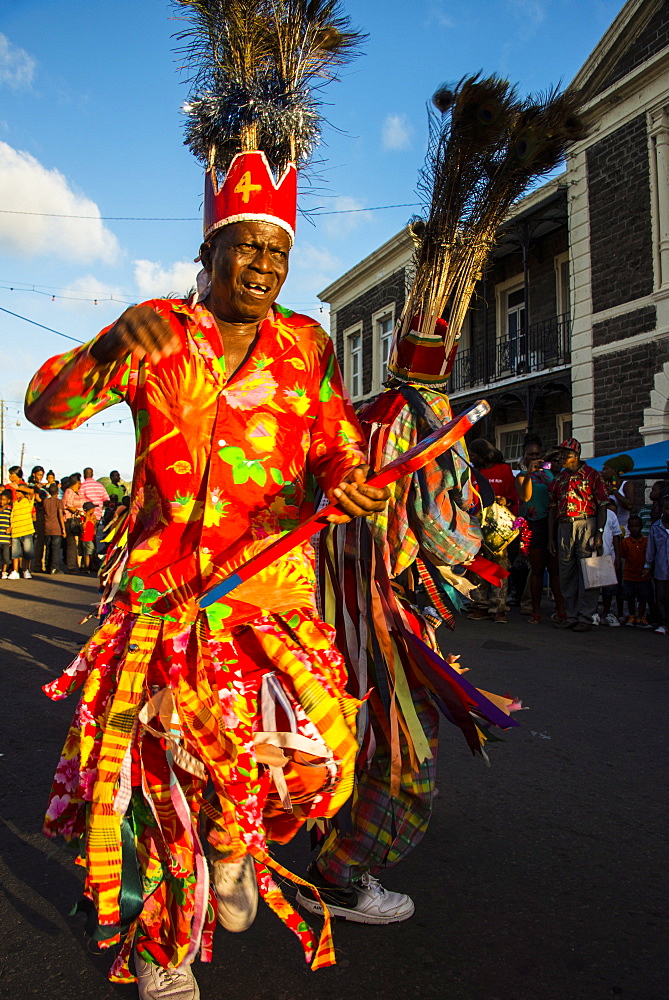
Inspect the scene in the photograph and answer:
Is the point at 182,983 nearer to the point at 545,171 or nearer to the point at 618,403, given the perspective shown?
the point at 545,171

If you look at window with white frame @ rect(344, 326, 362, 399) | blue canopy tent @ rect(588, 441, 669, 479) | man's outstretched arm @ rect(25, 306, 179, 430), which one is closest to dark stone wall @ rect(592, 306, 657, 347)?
blue canopy tent @ rect(588, 441, 669, 479)

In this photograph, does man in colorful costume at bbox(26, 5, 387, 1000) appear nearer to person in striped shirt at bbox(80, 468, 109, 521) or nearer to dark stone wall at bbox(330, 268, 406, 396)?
person in striped shirt at bbox(80, 468, 109, 521)

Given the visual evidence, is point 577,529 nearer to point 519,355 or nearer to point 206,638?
point 206,638

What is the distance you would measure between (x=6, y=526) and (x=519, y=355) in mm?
12354

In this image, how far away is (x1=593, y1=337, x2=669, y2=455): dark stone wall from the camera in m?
14.1

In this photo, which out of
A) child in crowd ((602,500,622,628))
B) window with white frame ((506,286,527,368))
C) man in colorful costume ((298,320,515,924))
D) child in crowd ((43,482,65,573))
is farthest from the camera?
window with white frame ((506,286,527,368))

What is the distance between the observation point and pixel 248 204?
2.05 meters

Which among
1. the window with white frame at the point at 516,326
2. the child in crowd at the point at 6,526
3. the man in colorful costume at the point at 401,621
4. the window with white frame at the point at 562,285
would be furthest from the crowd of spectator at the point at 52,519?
the man in colorful costume at the point at 401,621

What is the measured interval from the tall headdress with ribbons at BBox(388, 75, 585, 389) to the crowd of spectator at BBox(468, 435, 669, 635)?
161 inches

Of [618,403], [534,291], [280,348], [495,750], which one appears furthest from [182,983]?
[534,291]

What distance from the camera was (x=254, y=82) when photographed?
245 centimetres

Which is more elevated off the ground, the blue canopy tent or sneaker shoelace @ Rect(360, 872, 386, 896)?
the blue canopy tent

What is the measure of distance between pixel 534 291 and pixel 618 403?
17.9 feet

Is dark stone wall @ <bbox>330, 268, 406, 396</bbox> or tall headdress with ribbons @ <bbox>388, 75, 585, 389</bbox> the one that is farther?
dark stone wall @ <bbox>330, 268, 406, 396</bbox>
